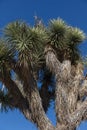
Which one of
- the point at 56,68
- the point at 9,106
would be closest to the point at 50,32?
the point at 56,68

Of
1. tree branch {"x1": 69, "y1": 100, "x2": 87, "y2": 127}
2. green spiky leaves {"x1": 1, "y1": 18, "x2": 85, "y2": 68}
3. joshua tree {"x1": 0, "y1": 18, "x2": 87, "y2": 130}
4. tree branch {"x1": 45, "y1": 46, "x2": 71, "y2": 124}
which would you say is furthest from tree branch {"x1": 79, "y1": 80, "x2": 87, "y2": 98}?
green spiky leaves {"x1": 1, "y1": 18, "x2": 85, "y2": 68}

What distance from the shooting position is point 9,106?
1489cm

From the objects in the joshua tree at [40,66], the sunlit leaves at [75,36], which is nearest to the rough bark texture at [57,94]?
the joshua tree at [40,66]

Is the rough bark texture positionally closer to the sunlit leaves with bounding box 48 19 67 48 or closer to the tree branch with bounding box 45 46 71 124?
the tree branch with bounding box 45 46 71 124

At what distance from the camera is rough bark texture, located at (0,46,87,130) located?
43.9 ft

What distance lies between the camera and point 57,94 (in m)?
13.8

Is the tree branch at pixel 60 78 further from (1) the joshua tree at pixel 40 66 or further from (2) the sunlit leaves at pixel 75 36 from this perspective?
(2) the sunlit leaves at pixel 75 36

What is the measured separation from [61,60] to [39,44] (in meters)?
1.51

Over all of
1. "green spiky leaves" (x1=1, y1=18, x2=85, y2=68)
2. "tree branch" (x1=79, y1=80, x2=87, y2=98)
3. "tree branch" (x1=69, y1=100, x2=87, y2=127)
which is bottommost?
"tree branch" (x1=69, y1=100, x2=87, y2=127)

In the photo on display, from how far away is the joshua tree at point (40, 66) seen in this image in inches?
531

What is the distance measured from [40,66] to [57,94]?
2.23 m

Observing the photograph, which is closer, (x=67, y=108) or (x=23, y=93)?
(x=67, y=108)

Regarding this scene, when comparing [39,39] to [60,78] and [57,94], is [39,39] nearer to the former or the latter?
[60,78]

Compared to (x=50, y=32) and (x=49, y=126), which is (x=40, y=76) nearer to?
(x=50, y=32)
